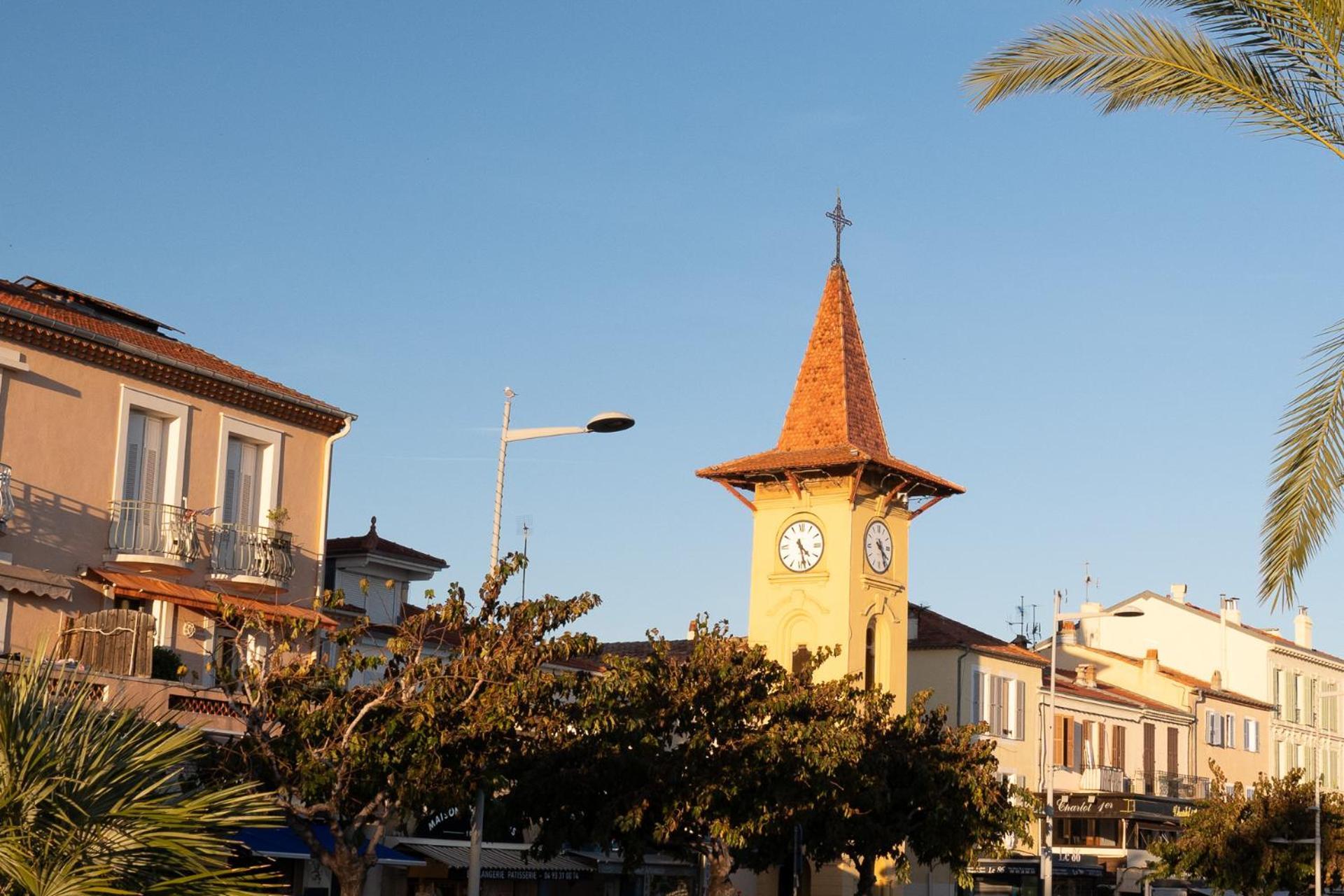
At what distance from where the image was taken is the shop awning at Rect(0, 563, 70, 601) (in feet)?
83.0

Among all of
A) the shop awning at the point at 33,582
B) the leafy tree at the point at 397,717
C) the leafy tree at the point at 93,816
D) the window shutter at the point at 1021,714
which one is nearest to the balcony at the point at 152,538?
the shop awning at the point at 33,582

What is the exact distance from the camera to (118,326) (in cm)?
2998

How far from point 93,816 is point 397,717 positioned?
37.0ft

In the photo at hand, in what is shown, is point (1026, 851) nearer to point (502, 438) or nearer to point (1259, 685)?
point (1259, 685)

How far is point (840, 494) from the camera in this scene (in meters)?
51.4

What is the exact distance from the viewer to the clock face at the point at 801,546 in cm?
5153

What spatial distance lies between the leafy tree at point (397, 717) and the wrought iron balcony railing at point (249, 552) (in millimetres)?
4851

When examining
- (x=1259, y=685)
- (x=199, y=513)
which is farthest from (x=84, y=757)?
(x=1259, y=685)

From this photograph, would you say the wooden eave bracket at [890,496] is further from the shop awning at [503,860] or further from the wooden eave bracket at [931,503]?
the shop awning at [503,860]

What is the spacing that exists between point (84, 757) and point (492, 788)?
1231 centimetres

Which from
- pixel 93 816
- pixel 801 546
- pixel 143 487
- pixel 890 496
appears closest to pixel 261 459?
pixel 143 487

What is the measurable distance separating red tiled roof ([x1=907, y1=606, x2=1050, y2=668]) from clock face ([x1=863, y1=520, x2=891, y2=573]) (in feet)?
18.6

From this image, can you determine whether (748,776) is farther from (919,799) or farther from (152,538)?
(152,538)

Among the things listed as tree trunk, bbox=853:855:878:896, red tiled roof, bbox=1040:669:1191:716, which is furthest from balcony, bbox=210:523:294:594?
red tiled roof, bbox=1040:669:1191:716
